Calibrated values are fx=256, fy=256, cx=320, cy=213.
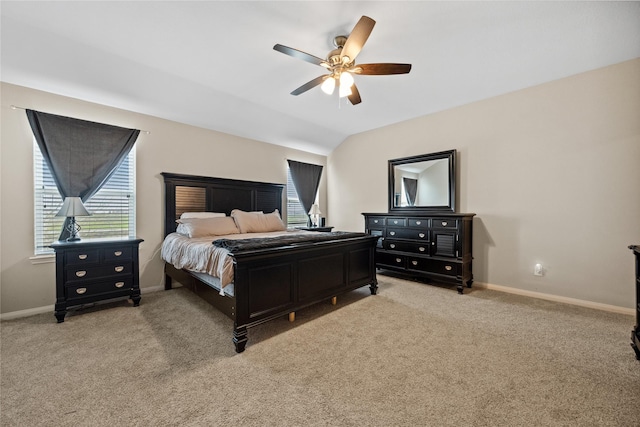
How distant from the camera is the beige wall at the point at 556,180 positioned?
2830 millimetres

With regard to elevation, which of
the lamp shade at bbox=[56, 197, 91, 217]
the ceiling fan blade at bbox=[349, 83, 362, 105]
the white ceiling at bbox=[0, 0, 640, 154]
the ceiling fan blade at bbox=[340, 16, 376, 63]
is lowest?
the lamp shade at bbox=[56, 197, 91, 217]

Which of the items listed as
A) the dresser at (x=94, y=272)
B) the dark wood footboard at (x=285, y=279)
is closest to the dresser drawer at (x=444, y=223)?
the dark wood footboard at (x=285, y=279)

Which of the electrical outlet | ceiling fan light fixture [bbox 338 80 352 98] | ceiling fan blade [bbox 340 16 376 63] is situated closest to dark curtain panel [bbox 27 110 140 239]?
ceiling fan light fixture [bbox 338 80 352 98]

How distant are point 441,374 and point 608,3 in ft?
10.6

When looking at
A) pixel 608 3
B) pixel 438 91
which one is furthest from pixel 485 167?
pixel 608 3

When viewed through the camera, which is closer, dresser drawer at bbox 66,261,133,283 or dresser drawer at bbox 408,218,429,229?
dresser drawer at bbox 66,261,133,283

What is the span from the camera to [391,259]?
431 cm

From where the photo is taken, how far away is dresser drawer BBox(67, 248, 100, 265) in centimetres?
271

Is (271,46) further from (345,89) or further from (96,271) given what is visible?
(96,271)

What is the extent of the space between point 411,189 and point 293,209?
2.44 metres

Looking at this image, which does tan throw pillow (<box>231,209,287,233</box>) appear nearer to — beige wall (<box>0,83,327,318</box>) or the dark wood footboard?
beige wall (<box>0,83,327,318</box>)

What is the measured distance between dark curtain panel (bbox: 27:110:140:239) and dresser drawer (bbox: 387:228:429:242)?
13.3 feet

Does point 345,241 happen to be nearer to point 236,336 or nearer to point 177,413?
point 236,336

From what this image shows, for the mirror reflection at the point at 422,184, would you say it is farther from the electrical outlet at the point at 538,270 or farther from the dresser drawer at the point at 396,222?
the electrical outlet at the point at 538,270
